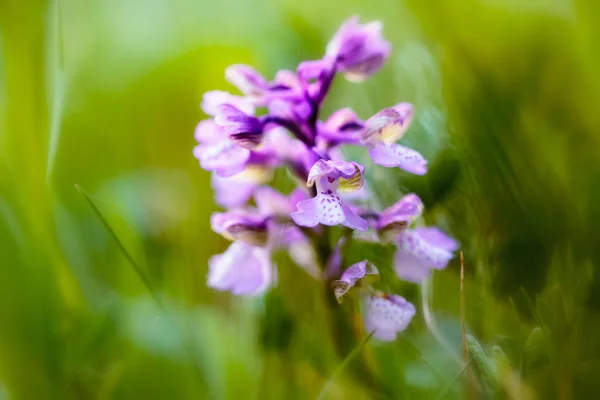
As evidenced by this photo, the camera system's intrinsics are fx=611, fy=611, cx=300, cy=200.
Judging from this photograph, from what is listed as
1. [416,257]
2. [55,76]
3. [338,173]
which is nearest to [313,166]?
[338,173]

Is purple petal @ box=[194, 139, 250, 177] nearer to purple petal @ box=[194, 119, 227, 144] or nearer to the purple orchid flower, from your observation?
purple petal @ box=[194, 119, 227, 144]

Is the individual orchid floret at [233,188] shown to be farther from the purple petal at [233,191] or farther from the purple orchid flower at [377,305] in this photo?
the purple orchid flower at [377,305]

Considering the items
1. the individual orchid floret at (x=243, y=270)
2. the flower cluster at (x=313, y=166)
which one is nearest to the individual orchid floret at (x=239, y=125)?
the flower cluster at (x=313, y=166)

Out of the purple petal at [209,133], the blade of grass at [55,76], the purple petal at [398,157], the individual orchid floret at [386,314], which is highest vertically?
the blade of grass at [55,76]

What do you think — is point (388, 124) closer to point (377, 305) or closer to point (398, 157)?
point (398, 157)

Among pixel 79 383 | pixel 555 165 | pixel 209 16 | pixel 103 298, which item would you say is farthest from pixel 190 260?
pixel 209 16

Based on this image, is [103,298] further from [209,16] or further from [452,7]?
[209,16]

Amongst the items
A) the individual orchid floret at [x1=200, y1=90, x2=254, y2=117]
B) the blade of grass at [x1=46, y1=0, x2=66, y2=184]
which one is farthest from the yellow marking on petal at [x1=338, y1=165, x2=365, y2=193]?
the blade of grass at [x1=46, y1=0, x2=66, y2=184]
